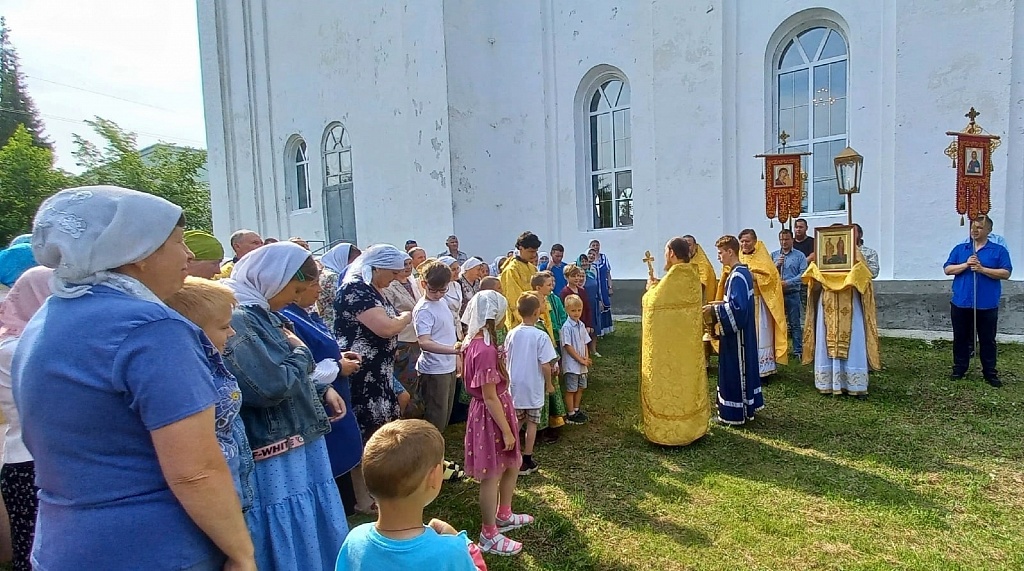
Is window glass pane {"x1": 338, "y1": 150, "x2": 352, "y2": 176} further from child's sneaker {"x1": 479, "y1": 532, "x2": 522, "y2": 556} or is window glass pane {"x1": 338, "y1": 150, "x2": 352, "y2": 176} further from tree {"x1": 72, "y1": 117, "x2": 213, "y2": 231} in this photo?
tree {"x1": 72, "y1": 117, "x2": 213, "y2": 231}

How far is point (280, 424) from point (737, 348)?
4185 millimetres

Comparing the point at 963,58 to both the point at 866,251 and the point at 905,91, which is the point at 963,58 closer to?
the point at 905,91

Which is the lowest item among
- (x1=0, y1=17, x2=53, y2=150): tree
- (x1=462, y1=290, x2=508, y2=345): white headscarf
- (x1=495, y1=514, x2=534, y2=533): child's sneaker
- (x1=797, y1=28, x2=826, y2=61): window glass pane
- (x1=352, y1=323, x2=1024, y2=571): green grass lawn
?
(x1=352, y1=323, x2=1024, y2=571): green grass lawn

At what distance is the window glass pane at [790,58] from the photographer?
392 inches

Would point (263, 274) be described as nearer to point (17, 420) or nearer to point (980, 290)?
point (17, 420)

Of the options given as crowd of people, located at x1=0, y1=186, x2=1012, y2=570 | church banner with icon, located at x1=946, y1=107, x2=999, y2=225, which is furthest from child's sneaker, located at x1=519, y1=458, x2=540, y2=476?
church banner with icon, located at x1=946, y1=107, x2=999, y2=225

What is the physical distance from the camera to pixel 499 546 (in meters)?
3.35

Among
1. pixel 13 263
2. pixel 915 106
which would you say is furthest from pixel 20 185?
pixel 915 106

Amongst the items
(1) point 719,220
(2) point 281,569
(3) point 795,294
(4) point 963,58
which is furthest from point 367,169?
(2) point 281,569

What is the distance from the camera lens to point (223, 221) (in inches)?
717

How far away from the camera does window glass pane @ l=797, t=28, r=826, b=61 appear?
9.73m

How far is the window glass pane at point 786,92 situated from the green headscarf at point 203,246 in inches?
376

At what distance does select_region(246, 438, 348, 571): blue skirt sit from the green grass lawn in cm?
130

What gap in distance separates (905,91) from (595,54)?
5.52m
